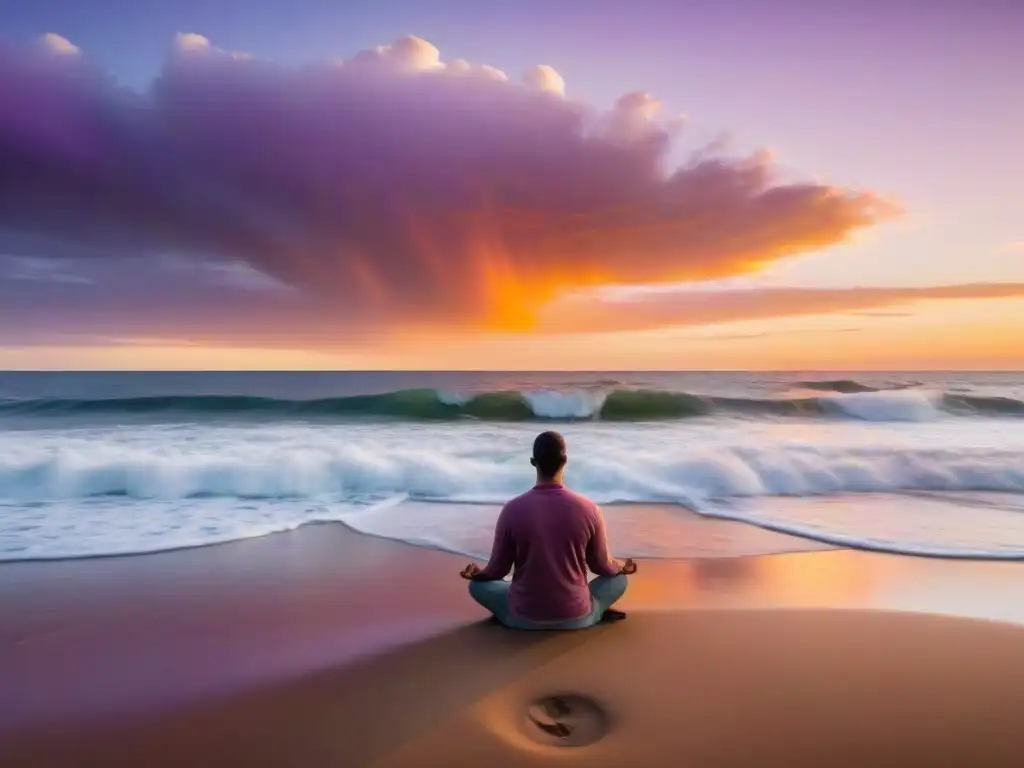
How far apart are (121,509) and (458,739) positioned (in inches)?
249

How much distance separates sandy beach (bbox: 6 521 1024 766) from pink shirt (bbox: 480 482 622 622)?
0.62 ft

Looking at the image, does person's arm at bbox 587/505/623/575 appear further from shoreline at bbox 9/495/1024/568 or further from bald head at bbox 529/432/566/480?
shoreline at bbox 9/495/1024/568

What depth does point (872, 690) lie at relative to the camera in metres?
3.02

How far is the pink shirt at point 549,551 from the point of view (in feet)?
11.6

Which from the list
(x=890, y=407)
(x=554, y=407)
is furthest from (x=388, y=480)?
(x=890, y=407)

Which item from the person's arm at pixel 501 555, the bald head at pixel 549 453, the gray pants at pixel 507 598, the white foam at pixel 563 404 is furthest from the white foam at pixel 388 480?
the white foam at pixel 563 404

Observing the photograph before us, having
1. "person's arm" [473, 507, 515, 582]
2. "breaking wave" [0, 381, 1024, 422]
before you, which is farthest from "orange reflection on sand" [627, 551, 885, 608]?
"breaking wave" [0, 381, 1024, 422]

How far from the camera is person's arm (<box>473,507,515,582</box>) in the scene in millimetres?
3584

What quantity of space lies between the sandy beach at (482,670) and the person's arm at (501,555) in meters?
0.32

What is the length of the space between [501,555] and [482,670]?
23.9 inches

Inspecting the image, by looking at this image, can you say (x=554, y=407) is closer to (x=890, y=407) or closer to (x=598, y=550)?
(x=890, y=407)

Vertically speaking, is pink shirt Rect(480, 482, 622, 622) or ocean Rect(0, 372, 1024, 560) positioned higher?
pink shirt Rect(480, 482, 622, 622)

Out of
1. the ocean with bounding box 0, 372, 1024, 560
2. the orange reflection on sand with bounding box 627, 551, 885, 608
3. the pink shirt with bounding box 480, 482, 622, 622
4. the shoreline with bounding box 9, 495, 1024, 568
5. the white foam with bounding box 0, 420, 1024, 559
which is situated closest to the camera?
the pink shirt with bounding box 480, 482, 622, 622

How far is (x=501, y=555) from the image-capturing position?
365 centimetres
